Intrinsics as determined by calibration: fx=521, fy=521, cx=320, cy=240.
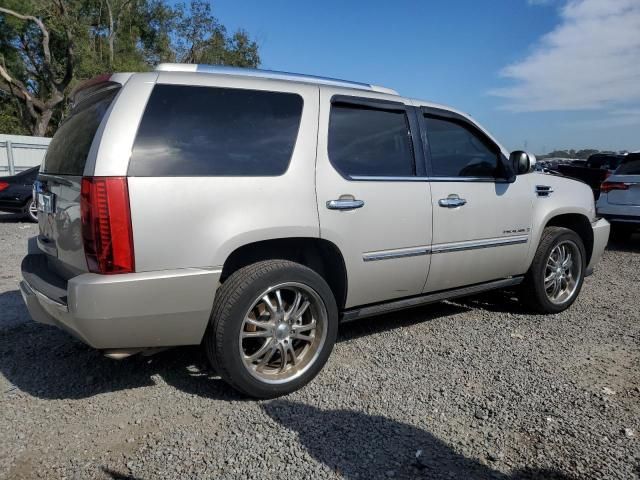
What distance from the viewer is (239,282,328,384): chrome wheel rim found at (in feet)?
10.3

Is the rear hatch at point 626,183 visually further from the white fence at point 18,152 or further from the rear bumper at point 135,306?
the white fence at point 18,152

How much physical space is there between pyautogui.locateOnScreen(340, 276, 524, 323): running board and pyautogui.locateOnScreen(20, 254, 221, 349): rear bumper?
1.13m

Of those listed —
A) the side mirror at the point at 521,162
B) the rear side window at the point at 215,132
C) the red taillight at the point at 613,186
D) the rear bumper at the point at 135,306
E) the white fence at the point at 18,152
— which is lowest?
the rear bumper at the point at 135,306

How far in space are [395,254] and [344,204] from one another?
0.59 metres

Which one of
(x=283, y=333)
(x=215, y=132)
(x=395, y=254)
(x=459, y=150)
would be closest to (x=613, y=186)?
(x=459, y=150)

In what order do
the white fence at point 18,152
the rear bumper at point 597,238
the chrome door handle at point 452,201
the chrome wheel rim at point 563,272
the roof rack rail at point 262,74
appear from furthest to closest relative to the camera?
1. the white fence at point 18,152
2. the rear bumper at point 597,238
3. the chrome wheel rim at point 563,272
4. the chrome door handle at point 452,201
5. the roof rack rail at point 262,74

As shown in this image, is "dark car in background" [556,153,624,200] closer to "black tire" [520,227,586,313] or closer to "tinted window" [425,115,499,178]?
"black tire" [520,227,586,313]

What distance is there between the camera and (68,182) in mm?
2869

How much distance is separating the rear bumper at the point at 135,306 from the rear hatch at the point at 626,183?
8005 mm

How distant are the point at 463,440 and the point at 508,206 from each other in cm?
225

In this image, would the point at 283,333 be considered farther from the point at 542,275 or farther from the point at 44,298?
the point at 542,275

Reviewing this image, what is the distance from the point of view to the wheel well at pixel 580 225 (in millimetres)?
5113

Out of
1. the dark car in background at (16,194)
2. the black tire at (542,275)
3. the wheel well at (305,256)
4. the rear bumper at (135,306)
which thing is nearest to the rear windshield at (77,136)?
the rear bumper at (135,306)

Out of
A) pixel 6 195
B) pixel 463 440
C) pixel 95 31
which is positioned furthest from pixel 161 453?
pixel 95 31
